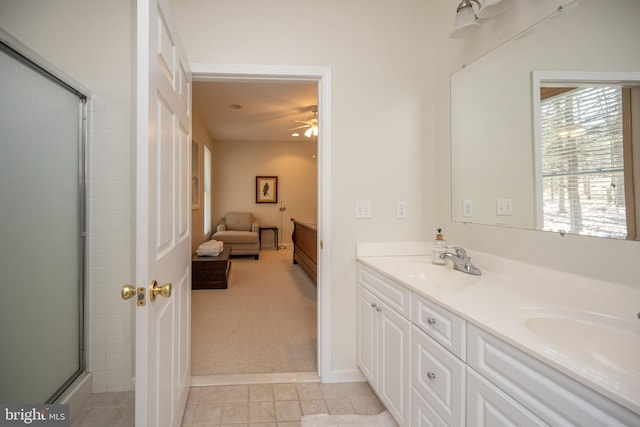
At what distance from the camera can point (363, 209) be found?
2.13 meters

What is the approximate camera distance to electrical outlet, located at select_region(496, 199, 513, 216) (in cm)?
156

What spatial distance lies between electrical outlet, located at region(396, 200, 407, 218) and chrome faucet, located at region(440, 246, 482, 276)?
1.58ft

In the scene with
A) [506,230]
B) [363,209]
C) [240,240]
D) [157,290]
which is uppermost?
[363,209]

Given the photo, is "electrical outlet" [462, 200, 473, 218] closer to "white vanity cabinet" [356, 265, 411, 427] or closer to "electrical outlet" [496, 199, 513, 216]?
"electrical outlet" [496, 199, 513, 216]

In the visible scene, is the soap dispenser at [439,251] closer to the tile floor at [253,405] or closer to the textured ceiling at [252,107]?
the tile floor at [253,405]

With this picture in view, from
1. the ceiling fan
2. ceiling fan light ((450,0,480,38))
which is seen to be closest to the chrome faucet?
ceiling fan light ((450,0,480,38))

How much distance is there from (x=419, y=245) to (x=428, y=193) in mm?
366

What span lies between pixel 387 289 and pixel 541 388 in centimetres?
91

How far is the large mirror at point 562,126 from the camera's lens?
3.43 feet

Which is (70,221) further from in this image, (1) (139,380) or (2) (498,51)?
(2) (498,51)

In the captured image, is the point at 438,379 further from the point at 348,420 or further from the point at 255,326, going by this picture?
the point at 255,326

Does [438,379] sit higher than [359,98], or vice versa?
[359,98]

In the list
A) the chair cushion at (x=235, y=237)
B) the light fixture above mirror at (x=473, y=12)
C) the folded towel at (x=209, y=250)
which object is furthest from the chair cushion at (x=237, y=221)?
the light fixture above mirror at (x=473, y=12)

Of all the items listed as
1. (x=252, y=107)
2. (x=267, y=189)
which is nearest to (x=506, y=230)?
(x=252, y=107)
